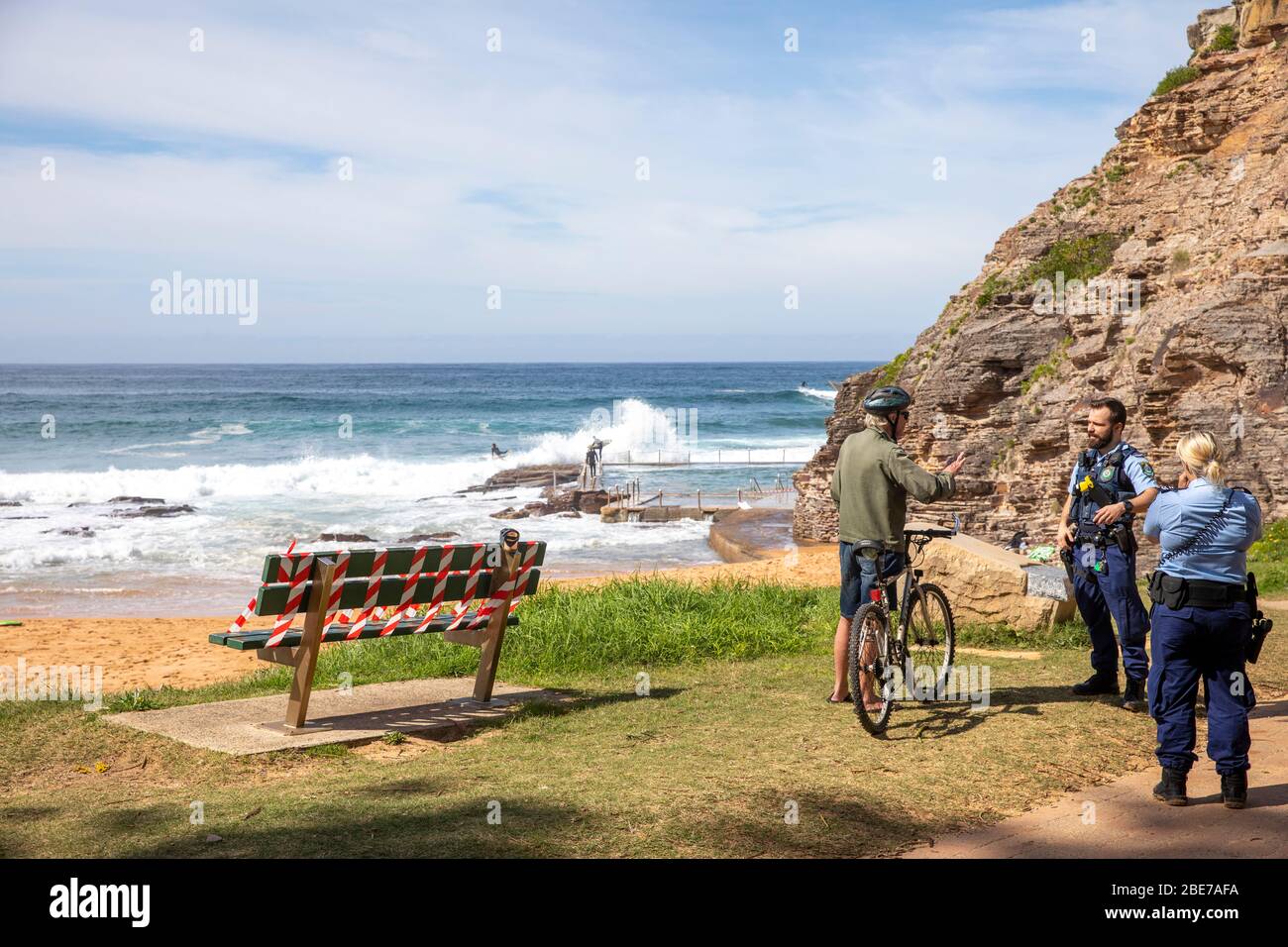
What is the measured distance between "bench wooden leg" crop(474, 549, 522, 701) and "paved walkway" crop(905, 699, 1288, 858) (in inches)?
149

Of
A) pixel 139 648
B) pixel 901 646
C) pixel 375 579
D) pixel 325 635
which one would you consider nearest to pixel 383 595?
pixel 375 579

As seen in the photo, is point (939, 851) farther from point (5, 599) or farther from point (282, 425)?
point (282, 425)

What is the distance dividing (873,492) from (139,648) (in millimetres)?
10882

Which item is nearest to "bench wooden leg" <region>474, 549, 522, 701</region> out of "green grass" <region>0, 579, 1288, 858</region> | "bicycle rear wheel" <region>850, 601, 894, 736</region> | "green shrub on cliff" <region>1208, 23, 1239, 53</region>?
"green grass" <region>0, 579, 1288, 858</region>

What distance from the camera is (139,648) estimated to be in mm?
14438

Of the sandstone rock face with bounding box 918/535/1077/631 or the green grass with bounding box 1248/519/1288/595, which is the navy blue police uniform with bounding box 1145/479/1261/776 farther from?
the green grass with bounding box 1248/519/1288/595

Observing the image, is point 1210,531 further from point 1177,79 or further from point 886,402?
point 1177,79

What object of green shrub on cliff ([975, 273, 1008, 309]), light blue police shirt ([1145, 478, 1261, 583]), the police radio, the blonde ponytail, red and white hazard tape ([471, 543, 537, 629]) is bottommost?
red and white hazard tape ([471, 543, 537, 629])

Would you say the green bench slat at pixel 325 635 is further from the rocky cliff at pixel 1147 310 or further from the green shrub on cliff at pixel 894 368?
the green shrub on cliff at pixel 894 368

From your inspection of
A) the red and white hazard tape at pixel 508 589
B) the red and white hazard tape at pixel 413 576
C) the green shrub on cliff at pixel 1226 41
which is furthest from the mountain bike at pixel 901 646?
the green shrub on cliff at pixel 1226 41

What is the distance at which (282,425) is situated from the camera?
67.3 metres

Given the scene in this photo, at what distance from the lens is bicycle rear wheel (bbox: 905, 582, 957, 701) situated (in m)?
7.47

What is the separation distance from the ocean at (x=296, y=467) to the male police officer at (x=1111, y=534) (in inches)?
643
